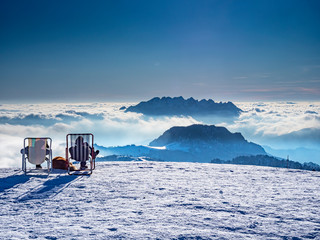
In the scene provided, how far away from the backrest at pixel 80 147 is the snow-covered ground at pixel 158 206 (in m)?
0.85

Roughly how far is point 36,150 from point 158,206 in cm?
618

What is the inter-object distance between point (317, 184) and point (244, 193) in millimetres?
3404

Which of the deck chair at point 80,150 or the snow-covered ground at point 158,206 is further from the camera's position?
the deck chair at point 80,150

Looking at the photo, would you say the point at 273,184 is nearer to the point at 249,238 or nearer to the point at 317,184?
the point at 317,184

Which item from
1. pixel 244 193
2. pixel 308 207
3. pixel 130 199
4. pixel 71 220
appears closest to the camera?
pixel 71 220

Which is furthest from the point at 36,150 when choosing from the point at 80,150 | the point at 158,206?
the point at 158,206

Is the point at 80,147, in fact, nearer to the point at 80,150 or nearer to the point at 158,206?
the point at 80,150

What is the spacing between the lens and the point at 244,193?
8.11 m

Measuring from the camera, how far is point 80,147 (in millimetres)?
11047

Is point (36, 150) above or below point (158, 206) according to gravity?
above

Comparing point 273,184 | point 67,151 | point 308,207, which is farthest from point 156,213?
point 67,151

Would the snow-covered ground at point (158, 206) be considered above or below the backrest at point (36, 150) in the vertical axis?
below

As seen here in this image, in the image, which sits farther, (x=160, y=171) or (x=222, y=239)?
(x=160, y=171)

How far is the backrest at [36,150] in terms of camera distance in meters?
10.6
